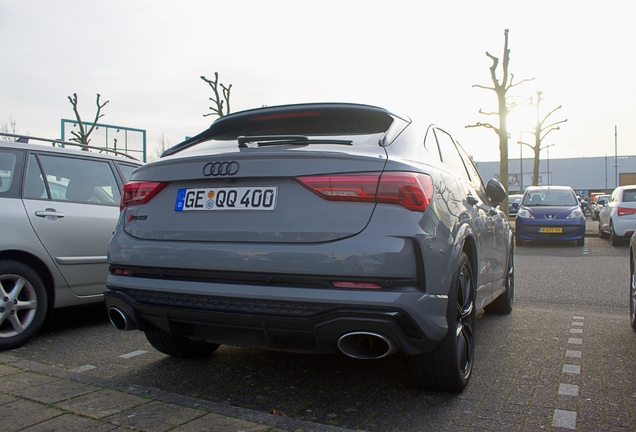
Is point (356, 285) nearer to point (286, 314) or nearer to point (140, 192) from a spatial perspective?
point (286, 314)

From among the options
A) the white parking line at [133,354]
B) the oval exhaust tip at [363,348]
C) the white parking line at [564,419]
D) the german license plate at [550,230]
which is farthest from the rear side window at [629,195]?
the oval exhaust tip at [363,348]

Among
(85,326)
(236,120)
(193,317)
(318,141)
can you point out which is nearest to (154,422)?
(193,317)

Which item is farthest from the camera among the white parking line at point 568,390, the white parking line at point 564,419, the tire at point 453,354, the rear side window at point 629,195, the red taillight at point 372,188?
the rear side window at point 629,195

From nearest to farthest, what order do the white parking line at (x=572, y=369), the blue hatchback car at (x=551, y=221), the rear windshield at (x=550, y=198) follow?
the white parking line at (x=572, y=369), the blue hatchback car at (x=551, y=221), the rear windshield at (x=550, y=198)

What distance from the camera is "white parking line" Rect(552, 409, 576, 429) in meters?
Answer: 2.79

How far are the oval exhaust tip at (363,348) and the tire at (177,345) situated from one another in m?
1.42

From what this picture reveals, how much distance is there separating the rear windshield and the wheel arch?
45.1 ft

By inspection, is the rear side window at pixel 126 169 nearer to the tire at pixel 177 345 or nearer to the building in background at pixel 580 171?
the tire at pixel 177 345

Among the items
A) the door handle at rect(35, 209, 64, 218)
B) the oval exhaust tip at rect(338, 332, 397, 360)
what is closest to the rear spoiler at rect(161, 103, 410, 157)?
the oval exhaust tip at rect(338, 332, 397, 360)

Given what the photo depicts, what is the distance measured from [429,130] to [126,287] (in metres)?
2.01

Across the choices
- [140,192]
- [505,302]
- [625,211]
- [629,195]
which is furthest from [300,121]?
[629,195]

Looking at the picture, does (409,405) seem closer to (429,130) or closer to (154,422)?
(154,422)

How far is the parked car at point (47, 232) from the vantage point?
432 cm

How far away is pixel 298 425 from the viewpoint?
2676 millimetres
